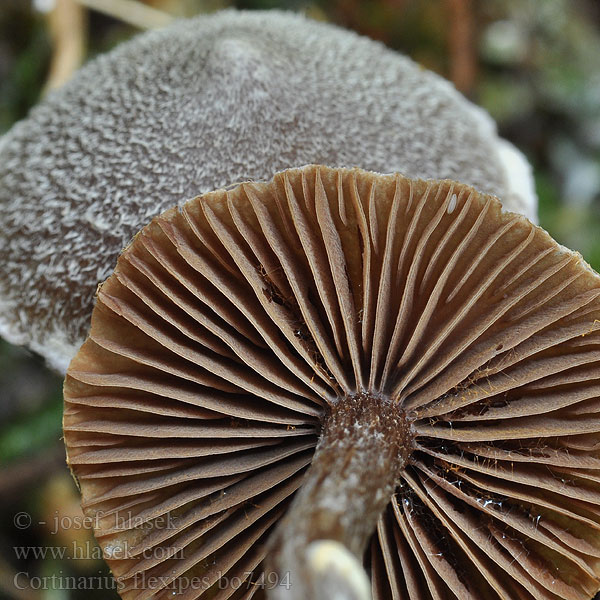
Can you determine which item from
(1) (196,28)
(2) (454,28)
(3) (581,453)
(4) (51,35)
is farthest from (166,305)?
(2) (454,28)

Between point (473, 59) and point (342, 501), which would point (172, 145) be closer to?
point (342, 501)

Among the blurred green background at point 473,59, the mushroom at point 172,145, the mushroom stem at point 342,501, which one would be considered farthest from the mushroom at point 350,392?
the blurred green background at point 473,59

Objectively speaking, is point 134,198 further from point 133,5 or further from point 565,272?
point 133,5

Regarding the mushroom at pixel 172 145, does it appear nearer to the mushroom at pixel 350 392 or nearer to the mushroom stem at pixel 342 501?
the mushroom at pixel 350 392

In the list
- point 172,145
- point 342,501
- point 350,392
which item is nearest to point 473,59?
point 172,145

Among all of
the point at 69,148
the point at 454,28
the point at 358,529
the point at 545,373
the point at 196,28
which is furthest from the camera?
the point at 454,28

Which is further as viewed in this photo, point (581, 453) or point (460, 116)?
point (460, 116)

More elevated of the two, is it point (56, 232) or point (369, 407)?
point (56, 232)
